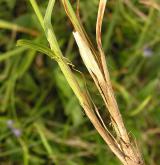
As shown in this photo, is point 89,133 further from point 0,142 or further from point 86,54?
point 86,54

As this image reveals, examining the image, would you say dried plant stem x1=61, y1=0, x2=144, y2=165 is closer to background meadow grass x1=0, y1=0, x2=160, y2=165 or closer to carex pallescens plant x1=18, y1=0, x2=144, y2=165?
carex pallescens plant x1=18, y1=0, x2=144, y2=165

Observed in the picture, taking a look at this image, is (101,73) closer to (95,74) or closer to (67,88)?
(95,74)

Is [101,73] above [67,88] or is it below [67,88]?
below

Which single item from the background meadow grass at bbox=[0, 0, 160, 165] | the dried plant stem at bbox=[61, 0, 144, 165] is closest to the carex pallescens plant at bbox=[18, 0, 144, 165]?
the dried plant stem at bbox=[61, 0, 144, 165]

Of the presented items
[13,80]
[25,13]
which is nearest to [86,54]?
[13,80]

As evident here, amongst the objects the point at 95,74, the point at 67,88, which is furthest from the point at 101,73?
the point at 67,88
